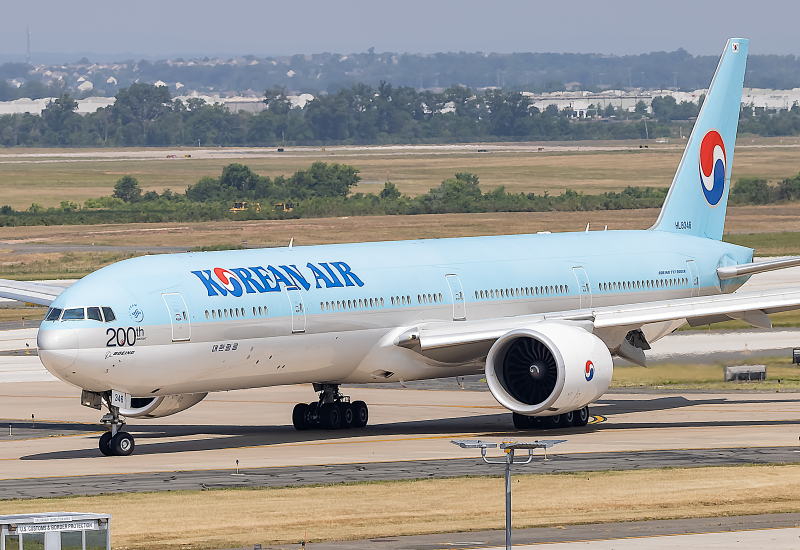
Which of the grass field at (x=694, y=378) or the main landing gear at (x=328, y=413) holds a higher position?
the main landing gear at (x=328, y=413)

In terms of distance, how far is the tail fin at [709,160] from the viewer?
54000mm

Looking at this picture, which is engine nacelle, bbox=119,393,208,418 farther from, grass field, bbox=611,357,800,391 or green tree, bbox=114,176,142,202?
green tree, bbox=114,176,142,202

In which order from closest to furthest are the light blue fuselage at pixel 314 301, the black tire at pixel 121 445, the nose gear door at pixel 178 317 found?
the light blue fuselage at pixel 314 301
the nose gear door at pixel 178 317
the black tire at pixel 121 445

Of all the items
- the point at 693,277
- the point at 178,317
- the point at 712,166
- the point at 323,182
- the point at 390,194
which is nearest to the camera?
the point at 178,317

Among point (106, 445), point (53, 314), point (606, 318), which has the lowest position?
point (106, 445)

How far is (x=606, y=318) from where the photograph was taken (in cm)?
4359

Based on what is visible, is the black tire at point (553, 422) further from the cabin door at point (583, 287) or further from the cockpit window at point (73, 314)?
the cockpit window at point (73, 314)

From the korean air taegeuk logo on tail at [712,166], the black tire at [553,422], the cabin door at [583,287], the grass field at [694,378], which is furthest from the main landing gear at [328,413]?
the korean air taegeuk logo on tail at [712,166]

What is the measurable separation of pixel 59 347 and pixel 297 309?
7.14 meters

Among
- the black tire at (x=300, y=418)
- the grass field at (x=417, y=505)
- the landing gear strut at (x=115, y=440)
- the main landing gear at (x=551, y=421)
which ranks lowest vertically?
the black tire at (x=300, y=418)

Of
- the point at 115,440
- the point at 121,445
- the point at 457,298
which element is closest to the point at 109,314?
the point at 115,440

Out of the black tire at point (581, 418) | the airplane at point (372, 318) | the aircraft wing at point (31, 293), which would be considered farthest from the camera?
the aircraft wing at point (31, 293)

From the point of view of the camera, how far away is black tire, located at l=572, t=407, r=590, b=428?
44372mm

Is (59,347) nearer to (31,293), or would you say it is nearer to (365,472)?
(365,472)
